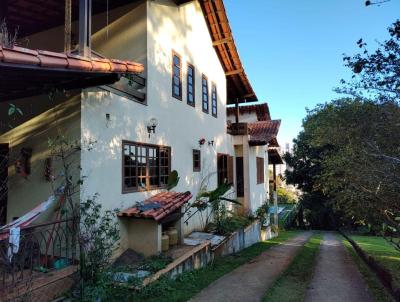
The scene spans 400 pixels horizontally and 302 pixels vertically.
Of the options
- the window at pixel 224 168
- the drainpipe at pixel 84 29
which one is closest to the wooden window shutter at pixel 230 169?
the window at pixel 224 168

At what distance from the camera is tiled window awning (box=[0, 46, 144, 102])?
16.4ft

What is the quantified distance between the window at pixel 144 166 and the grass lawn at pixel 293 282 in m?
4.46

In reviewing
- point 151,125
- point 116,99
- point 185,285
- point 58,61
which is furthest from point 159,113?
point 58,61

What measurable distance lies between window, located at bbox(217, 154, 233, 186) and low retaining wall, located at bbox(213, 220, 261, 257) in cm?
266

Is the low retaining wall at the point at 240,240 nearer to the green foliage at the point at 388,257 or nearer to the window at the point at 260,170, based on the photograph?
the window at the point at 260,170

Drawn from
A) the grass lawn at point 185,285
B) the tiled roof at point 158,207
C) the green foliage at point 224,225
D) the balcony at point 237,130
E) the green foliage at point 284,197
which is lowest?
the green foliage at point 284,197

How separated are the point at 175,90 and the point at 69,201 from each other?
20.4ft

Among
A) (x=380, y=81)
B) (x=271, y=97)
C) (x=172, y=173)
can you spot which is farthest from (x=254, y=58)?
(x=380, y=81)

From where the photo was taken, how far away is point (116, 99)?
9.01m

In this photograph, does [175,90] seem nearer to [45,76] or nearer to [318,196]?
[45,76]

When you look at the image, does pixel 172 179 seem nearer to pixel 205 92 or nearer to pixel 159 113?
pixel 159 113

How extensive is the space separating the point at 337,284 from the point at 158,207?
5182mm

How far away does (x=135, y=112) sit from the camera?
983 centimetres

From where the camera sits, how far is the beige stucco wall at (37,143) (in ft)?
26.0
